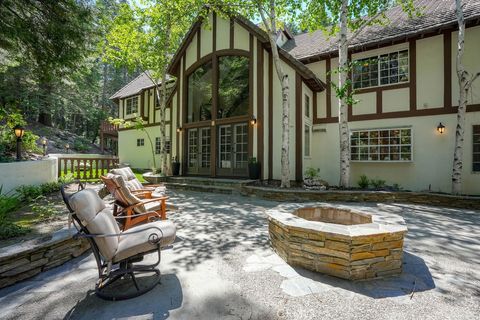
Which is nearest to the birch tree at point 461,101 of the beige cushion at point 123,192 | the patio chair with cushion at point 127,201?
the patio chair with cushion at point 127,201

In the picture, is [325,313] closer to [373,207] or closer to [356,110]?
[373,207]

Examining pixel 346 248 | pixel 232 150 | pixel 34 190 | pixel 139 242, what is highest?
pixel 232 150

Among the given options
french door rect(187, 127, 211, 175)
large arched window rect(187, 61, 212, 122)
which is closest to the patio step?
french door rect(187, 127, 211, 175)

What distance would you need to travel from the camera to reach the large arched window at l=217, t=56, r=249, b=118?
10703 millimetres

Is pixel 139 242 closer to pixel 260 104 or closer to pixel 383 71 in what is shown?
pixel 260 104

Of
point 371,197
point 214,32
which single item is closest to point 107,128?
point 214,32

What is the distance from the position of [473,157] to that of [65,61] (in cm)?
1268

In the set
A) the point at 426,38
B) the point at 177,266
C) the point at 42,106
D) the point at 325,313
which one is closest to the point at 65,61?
the point at 177,266

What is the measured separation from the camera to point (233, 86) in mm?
11062

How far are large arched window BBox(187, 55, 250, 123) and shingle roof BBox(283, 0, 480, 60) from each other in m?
2.98

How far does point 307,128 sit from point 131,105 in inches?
570

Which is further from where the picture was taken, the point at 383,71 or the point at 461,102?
the point at 383,71

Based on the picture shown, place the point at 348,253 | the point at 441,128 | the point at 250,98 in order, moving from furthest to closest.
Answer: the point at 250,98 < the point at 441,128 < the point at 348,253

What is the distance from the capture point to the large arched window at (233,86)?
10.7 meters
